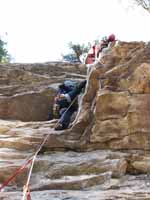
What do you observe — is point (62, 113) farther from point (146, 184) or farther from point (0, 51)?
point (0, 51)

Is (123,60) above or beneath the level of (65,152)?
above

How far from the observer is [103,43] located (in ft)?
38.1

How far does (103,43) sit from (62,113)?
109 inches

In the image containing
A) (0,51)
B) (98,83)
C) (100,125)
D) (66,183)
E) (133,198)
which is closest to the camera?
(133,198)

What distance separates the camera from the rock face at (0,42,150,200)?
6.96 metres

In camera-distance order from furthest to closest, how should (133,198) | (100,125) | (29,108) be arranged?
(29,108) → (100,125) → (133,198)

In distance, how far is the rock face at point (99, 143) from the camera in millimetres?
6955

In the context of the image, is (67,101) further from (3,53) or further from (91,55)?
(3,53)

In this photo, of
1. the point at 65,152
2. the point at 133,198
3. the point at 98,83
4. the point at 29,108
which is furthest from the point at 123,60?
the point at 133,198

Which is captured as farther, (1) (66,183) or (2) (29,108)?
(2) (29,108)

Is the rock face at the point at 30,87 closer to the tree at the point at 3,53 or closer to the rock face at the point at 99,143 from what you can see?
the rock face at the point at 99,143

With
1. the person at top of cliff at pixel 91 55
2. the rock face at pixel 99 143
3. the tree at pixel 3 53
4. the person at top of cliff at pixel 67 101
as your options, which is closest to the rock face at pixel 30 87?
the person at top of cliff at pixel 91 55

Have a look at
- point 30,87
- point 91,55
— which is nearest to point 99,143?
point 30,87

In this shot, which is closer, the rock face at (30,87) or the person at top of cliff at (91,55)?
A: the rock face at (30,87)
